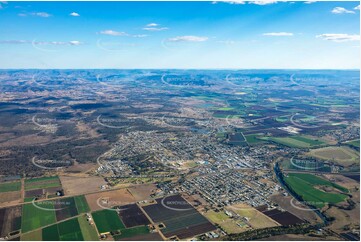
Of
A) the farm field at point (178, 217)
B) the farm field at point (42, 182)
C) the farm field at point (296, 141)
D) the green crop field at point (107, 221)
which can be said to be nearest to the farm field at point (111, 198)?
the green crop field at point (107, 221)

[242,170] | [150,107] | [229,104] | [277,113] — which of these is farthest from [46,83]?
[242,170]

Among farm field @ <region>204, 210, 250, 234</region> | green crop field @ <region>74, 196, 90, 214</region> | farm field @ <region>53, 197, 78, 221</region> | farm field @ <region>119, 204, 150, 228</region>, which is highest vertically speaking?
green crop field @ <region>74, 196, 90, 214</region>

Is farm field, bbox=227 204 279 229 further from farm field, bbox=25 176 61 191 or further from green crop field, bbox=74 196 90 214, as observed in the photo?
farm field, bbox=25 176 61 191

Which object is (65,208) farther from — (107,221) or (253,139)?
(253,139)

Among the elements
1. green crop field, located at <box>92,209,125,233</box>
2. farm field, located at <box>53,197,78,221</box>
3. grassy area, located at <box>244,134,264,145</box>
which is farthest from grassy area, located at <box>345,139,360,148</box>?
farm field, located at <box>53,197,78,221</box>

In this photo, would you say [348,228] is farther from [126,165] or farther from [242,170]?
[126,165]

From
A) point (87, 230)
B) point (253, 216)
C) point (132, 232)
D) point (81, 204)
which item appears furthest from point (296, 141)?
point (87, 230)
